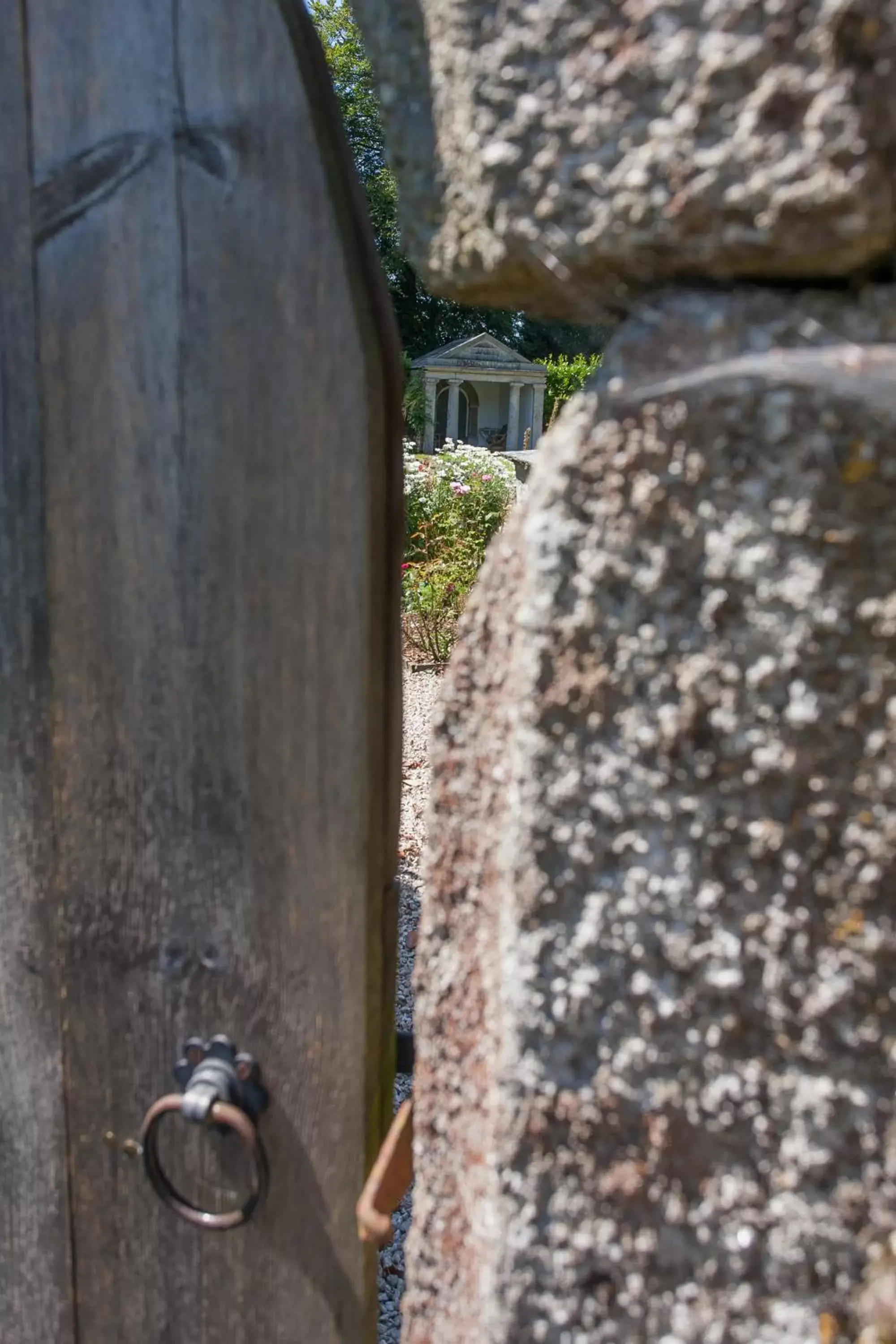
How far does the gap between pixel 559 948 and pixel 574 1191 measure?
168 mm

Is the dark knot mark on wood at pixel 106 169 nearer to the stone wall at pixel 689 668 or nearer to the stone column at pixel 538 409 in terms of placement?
the stone wall at pixel 689 668

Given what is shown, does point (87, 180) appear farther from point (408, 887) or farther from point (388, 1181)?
point (408, 887)

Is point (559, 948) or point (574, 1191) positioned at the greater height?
point (559, 948)

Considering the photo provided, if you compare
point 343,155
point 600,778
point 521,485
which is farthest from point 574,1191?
point 521,485

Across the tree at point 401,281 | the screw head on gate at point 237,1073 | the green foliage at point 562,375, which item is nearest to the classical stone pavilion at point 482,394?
the green foliage at point 562,375

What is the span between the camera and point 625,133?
1.90 ft

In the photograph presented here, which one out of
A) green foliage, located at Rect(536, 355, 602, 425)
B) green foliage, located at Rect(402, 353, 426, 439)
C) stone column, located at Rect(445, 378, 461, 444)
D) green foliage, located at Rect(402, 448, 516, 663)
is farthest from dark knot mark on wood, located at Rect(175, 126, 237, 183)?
stone column, located at Rect(445, 378, 461, 444)

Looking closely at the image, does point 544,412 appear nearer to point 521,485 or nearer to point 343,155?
point 521,485

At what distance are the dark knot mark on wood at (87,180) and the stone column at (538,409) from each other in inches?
746

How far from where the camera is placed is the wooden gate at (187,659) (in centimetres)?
85

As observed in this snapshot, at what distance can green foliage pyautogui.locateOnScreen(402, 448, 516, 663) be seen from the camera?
6.75 m

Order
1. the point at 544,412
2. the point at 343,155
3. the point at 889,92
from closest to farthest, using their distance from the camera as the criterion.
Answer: the point at 889,92, the point at 343,155, the point at 544,412

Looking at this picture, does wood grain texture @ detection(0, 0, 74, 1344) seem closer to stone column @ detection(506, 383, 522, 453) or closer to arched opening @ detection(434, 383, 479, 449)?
stone column @ detection(506, 383, 522, 453)

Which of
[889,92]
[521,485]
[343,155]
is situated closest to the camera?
[889,92]
